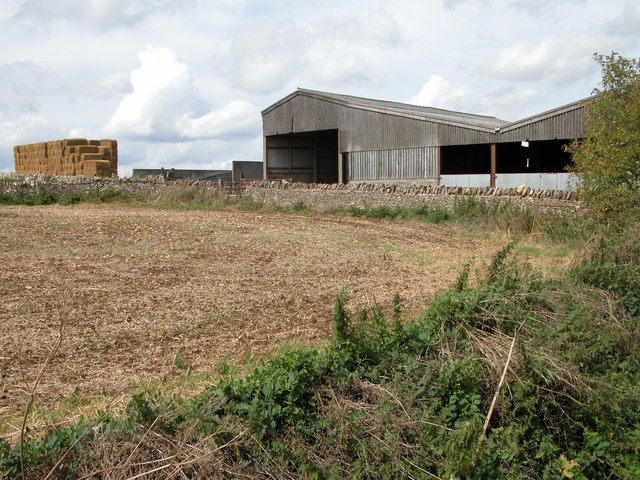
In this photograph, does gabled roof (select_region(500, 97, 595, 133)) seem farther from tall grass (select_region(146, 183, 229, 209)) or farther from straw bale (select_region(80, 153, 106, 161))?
straw bale (select_region(80, 153, 106, 161))

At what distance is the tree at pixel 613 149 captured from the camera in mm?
12719

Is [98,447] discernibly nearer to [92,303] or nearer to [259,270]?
[92,303]

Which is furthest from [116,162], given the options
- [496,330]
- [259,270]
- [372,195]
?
[496,330]

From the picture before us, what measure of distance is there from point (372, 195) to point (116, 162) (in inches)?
568

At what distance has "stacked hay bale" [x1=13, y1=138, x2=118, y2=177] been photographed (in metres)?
28.6

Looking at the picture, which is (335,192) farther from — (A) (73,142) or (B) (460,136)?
(A) (73,142)

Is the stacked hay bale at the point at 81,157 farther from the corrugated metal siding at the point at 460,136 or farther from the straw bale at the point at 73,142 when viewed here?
the corrugated metal siding at the point at 460,136

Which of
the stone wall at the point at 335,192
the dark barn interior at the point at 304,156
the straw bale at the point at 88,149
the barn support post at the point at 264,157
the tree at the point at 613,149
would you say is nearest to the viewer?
the tree at the point at 613,149

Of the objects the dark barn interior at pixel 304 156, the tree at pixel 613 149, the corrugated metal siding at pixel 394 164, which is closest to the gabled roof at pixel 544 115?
the corrugated metal siding at pixel 394 164

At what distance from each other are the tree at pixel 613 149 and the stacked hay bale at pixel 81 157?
21.9 metres

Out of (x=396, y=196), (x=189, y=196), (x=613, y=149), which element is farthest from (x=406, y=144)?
(x=613, y=149)

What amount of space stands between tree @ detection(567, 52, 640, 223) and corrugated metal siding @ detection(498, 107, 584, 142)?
627 centimetres

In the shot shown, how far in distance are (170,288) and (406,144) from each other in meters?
18.4

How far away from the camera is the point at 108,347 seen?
669 cm
